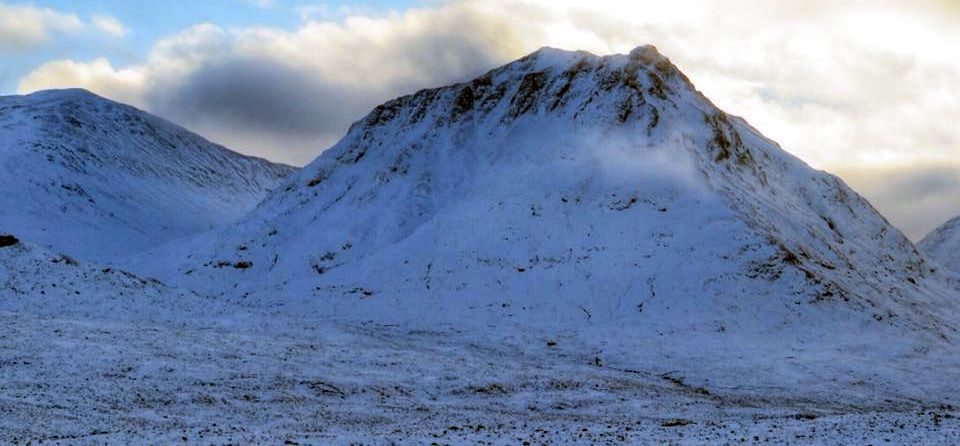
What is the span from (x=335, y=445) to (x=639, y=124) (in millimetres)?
78658

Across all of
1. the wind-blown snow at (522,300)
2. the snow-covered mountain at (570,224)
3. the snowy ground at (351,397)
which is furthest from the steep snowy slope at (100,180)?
the snowy ground at (351,397)

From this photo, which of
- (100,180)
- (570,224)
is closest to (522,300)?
(570,224)

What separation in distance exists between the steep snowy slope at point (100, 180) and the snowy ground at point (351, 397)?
78.9 meters

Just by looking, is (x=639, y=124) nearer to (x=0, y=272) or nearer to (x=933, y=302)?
(x=933, y=302)

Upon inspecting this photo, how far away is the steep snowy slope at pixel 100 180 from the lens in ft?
417

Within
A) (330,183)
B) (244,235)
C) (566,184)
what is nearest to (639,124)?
(566,184)

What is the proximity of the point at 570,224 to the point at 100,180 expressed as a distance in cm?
10059

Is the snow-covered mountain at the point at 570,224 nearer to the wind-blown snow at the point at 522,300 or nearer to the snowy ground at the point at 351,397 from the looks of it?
the wind-blown snow at the point at 522,300

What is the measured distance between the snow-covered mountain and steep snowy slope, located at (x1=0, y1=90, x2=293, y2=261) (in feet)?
102

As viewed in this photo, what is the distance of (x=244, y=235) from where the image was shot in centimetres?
10031

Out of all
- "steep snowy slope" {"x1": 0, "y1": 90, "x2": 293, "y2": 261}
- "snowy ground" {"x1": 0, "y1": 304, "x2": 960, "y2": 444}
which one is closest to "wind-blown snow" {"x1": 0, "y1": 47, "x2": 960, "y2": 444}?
"snowy ground" {"x1": 0, "y1": 304, "x2": 960, "y2": 444}

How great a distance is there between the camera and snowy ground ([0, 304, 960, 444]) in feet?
87.2

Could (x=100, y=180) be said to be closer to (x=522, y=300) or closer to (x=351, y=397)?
(x=522, y=300)

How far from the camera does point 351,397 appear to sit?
38031 millimetres
